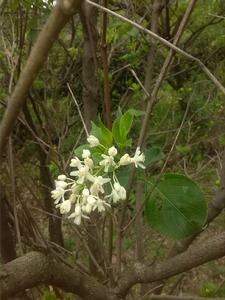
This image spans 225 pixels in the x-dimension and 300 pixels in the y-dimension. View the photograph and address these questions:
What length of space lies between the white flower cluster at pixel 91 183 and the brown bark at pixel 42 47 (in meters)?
0.30

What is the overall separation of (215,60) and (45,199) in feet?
5.67

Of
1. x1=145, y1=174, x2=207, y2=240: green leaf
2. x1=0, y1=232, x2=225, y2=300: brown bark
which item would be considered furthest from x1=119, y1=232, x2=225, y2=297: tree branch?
x1=145, y1=174, x2=207, y2=240: green leaf

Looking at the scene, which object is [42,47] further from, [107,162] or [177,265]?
[177,265]

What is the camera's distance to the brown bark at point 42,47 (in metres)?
0.62

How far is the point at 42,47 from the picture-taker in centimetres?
66

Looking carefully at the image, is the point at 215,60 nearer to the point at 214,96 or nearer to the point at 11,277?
the point at 214,96

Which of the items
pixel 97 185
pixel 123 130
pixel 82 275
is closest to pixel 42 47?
pixel 97 185

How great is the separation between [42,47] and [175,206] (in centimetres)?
77

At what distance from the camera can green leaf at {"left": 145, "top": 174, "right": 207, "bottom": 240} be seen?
132cm

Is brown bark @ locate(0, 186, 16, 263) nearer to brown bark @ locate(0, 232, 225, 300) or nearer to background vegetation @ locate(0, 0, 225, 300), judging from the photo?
background vegetation @ locate(0, 0, 225, 300)

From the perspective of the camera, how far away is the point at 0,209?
74.3 inches

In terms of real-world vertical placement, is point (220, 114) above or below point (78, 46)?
below

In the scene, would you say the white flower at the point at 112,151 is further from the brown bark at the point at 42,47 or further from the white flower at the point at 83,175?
the brown bark at the point at 42,47

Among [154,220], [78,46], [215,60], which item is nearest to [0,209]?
[154,220]
